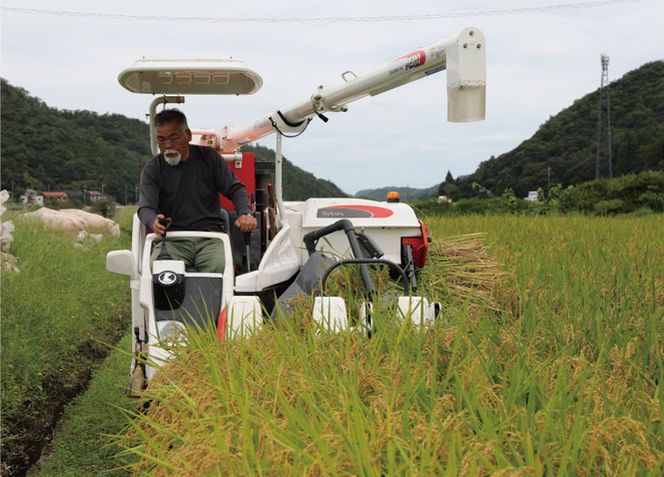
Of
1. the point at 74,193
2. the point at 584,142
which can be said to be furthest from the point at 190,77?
the point at 584,142

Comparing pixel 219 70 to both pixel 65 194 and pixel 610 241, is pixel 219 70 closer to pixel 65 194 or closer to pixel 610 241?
pixel 610 241

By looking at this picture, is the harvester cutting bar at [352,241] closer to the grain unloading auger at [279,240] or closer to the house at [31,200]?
the grain unloading auger at [279,240]

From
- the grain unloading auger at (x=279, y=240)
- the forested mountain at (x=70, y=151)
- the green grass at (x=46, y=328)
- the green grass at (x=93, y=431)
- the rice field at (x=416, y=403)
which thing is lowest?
the green grass at (x=93, y=431)

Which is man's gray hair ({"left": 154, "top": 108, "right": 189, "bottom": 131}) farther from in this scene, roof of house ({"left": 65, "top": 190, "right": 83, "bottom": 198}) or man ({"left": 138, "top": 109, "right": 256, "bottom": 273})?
roof of house ({"left": 65, "top": 190, "right": 83, "bottom": 198})

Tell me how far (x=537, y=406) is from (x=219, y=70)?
10.7ft

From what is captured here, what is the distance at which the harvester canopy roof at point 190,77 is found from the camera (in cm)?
480

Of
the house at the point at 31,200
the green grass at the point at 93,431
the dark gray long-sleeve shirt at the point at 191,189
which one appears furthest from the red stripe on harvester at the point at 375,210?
the house at the point at 31,200

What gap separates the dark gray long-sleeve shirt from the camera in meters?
4.87

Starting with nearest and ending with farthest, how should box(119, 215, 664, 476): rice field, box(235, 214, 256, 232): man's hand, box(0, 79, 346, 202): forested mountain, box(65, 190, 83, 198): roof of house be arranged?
box(119, 215, 664, 476): rice field
box(235, 214, 256, 232): man's hand
box(0, 79, 346, 202): forested mountain
box(65, 190, 83, 198): roof of house

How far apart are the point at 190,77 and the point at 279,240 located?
1.46 metres

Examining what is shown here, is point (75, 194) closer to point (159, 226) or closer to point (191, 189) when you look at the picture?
point (191, 189)

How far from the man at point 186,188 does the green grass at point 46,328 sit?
0.90 m

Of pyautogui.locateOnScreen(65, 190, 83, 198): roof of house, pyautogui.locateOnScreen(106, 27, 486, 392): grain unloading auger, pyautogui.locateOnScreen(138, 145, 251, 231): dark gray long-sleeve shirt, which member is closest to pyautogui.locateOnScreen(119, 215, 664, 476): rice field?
pyautogui.locateOnScreen(106, 27, 486, 392): grain unloading auger

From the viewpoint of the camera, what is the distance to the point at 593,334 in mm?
3488
